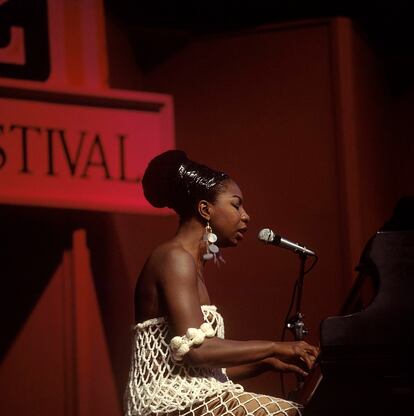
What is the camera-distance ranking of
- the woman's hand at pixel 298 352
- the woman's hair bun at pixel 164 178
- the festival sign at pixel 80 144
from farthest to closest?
the festival sign at pixel 80 144, the woman's hair bun at pixel 164 178, the woman's hand at pixel 298 352

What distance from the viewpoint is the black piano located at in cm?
241

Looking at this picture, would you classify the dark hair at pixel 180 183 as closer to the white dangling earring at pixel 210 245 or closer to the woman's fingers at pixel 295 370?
the white dangling earring at pixel 210 245

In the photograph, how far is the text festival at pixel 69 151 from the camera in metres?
4.29

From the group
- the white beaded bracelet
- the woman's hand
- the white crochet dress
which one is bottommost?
the white crochet dress

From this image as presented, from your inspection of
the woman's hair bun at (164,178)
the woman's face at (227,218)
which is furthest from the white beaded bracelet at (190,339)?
the woman's hair bun at (164,178)

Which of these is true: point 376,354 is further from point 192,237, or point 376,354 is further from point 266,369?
point 192,237

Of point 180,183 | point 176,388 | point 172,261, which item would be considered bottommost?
point 176,388

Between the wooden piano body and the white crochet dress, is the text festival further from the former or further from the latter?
the wooden piano body

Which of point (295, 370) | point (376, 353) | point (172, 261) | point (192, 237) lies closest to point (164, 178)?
point (192, 237)

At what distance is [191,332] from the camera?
2.68 meters

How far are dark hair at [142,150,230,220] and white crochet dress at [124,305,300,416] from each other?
1.28 feet

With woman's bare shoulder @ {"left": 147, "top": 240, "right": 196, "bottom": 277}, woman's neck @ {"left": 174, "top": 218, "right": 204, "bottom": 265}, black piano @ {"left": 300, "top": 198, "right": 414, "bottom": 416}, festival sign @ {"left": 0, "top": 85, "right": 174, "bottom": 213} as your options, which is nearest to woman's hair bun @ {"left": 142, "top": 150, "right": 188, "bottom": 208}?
woman's neck @ {"left": 174, "top": 218, "right": 204, "bottom": 265}

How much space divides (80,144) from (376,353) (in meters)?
2.32

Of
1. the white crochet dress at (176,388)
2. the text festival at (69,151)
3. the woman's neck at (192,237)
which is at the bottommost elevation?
the white crochet dress at (176,388)
